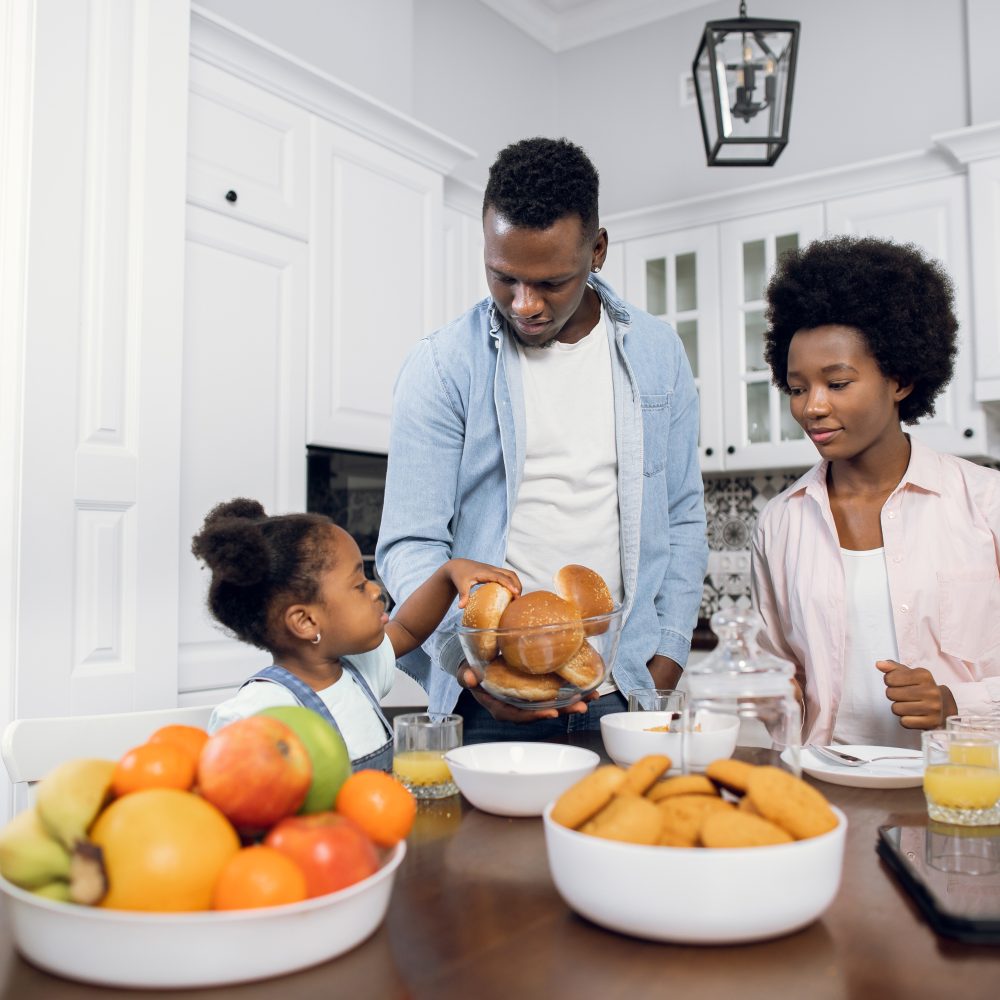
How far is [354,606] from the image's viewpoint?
54.4 inches

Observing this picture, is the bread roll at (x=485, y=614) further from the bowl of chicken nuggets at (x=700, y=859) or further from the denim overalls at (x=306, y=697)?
the bowl of chicken nuggets at (x=700, y=859)

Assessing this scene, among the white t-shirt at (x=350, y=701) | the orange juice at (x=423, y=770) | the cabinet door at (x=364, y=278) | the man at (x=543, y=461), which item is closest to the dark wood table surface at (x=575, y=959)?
the orange juice at (x=423, y=770)

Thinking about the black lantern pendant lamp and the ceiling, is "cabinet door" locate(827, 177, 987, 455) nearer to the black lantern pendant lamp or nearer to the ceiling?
the black lantern pendant lamp

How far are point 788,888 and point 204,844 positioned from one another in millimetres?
371

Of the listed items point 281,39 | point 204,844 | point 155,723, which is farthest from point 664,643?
point 281,39

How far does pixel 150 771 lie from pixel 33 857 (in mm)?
83

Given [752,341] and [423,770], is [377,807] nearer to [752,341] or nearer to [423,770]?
[423,770]

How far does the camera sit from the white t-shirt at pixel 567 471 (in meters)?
1.65

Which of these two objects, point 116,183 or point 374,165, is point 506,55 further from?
point 116,183

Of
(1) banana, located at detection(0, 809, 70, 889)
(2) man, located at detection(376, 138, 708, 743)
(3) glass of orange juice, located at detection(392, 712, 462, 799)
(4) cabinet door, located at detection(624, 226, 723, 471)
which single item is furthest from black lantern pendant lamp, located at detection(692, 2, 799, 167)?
(1) banana, located at detection(0, 809, 70, 889)

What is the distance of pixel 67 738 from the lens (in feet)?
4.25

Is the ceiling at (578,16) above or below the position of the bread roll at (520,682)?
above

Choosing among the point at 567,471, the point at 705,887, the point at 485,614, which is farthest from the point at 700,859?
the point at 567,471

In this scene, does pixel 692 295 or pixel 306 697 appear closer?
pixel 306 697
